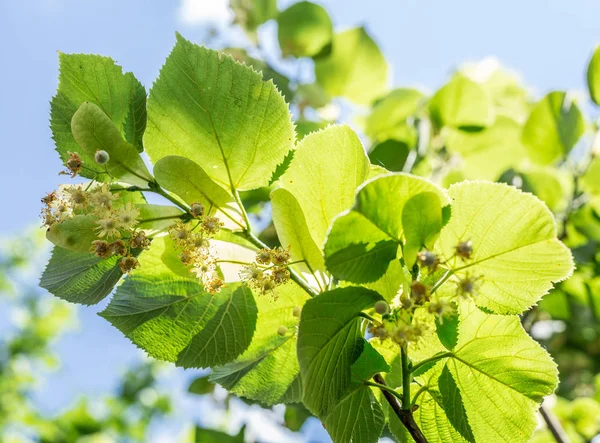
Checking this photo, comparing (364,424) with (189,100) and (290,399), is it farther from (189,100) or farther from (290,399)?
(189,100)

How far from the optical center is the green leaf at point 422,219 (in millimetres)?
694

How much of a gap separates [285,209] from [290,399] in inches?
13.8

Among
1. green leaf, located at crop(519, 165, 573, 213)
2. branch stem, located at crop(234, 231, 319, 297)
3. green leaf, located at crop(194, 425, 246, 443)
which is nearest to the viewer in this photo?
branch stem, located at crop(234, 231, 319, 297)

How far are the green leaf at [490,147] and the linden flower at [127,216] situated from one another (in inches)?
59.9

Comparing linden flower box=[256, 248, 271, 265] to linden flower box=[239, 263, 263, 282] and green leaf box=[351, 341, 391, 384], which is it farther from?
green leaf box=[351, 341, 391, 384]

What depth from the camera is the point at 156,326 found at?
2.98 ft

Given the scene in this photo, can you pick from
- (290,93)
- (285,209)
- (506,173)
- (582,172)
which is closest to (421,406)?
(285,209)

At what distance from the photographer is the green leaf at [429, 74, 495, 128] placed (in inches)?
76.6

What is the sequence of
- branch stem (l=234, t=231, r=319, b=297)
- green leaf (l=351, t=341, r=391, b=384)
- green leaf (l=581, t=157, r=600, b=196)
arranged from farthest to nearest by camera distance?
green leaf (l=581, t=157, r=600, b=196)
branch stem (l=234, t=231, r=319, b=297)
green leaf (l=351, t=341, r=391, b=384)

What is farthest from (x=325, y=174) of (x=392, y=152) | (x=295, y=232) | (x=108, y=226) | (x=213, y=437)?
(x=213, y=437)

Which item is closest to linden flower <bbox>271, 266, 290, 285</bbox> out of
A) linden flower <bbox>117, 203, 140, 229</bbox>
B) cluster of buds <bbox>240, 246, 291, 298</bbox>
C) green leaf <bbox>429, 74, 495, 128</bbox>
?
cluster of buds <bbox>240, 246, 291, 298</bbox>

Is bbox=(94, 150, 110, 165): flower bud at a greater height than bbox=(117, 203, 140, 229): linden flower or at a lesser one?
greater

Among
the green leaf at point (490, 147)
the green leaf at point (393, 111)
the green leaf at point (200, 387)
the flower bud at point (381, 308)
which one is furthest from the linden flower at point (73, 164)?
the green leaf at point (490, 147)

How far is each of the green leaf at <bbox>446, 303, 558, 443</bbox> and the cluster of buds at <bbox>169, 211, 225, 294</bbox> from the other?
0.36 m
